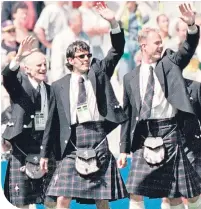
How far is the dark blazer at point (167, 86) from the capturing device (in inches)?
271

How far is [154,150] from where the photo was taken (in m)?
6.93

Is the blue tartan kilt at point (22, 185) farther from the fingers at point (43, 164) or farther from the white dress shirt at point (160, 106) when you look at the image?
the white dress shirt at point (160, 106)

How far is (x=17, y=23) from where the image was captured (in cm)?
804

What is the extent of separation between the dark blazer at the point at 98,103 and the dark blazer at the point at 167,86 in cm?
11

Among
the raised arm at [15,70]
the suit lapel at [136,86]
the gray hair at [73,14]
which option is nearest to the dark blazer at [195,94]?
the suit lapel at [136,86]

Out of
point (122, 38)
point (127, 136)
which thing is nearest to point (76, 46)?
point (122, 38)

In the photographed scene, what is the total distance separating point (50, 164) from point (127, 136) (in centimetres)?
68

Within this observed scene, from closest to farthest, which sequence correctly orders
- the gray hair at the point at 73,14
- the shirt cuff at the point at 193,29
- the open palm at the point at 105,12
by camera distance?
the shirt cuff at the point at 193,29 → the open palm at the point at 105,12 → the gray hair at the point at 73,14

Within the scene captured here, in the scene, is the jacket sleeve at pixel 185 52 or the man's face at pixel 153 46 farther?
the man's face at pixel 153 46

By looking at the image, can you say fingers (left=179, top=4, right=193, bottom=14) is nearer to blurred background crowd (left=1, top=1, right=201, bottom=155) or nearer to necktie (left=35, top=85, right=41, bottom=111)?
blurred background crowd (left=1, top=1, right=201, bottom=155)

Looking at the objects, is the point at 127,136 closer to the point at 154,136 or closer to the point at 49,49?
the point at 154,136

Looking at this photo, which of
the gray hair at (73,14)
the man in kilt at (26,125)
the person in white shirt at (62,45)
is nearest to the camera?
the man in kilt at (26,125)

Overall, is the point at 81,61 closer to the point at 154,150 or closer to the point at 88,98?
the point at 88,98

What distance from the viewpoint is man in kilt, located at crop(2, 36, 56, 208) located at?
7117 millimetres
